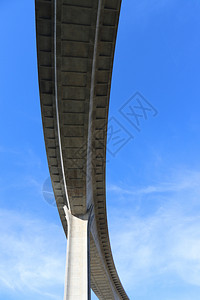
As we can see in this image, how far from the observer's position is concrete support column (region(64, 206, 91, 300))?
2070cm

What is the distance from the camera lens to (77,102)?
1691 cm

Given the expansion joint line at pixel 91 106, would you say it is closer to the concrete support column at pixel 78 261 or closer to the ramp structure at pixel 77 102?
the ramp structure at pixel 77 102

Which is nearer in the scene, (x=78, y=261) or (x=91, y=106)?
(x=91, y=106)

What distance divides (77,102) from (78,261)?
14.1m

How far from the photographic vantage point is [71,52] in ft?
48.0

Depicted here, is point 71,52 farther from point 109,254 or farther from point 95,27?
point 109,254

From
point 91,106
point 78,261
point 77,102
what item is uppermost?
point 91,106

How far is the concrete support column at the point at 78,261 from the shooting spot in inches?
815

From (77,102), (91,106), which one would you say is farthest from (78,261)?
(77,102)

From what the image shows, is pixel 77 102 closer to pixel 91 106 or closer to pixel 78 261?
pixel 91 106

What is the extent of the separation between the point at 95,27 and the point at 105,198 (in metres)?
18.6

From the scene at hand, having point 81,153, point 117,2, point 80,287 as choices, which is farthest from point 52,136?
point 80,287

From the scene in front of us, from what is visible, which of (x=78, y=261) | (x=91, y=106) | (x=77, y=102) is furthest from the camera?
(x=78, y=261)

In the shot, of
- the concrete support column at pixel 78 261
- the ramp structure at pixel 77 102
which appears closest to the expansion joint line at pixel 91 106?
the ramp structure at pixel 77 102
